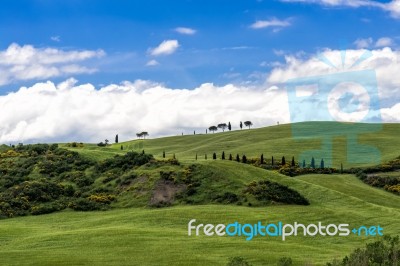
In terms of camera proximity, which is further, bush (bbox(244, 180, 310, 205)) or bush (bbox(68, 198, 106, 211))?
bush (bbox(68, 198, 106, 211))

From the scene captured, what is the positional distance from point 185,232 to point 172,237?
3.42m

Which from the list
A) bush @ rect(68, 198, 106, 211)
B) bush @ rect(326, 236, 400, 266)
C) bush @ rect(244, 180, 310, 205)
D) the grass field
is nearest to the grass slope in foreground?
the grass field

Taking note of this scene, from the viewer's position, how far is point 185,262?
4272 centimetres

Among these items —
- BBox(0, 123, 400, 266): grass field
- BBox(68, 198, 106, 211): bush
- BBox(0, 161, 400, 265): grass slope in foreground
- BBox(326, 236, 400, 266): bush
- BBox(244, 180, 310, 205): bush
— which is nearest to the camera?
BBox(326, 236, 400, 266): bush

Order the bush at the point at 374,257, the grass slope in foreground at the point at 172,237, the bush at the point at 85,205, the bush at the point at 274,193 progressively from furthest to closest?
the bush at the point at 85,205
the bush at the point at 274,193
the grass slope in foreground at the point at 172,237
the bush at the point at 374,257

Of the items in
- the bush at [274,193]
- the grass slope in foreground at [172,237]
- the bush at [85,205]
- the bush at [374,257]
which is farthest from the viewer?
the bush at [85,205]

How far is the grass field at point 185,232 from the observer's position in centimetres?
4425

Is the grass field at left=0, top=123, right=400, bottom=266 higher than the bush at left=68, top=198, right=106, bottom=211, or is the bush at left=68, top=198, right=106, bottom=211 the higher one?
the bush at left=68, top=198, right=106, bottom=211

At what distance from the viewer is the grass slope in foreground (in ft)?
144

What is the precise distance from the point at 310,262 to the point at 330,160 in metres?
102

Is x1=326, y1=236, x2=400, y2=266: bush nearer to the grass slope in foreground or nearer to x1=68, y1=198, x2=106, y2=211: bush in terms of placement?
the grass slope in foreground

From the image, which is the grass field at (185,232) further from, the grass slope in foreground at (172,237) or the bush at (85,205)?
the bush at (85,205)

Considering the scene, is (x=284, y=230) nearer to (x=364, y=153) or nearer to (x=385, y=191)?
(x=385, y=191)

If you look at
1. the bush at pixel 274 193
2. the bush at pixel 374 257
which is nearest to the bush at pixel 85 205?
the bush at pixel 274 193
